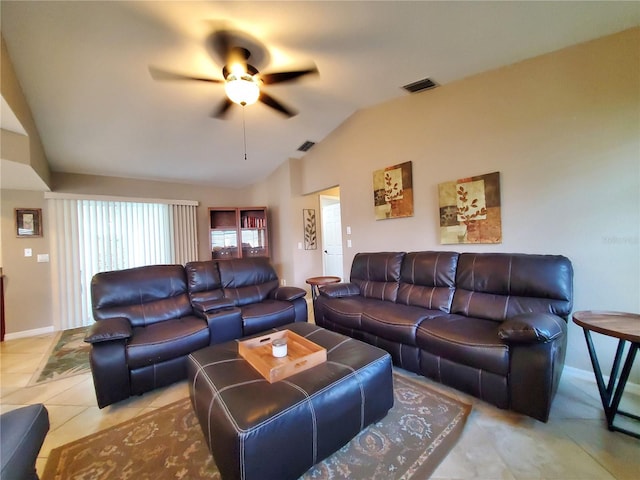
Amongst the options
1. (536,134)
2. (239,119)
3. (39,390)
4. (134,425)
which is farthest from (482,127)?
(39,390)

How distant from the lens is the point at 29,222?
3.63m

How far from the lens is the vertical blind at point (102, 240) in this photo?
3.83 metres

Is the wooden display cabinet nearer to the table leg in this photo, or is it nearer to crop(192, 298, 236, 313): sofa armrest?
crop(192, 298, 236, 313): sofa armrest

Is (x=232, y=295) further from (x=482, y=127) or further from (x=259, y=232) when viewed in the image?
(x=482, y=127)

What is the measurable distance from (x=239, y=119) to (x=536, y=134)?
10.6ft

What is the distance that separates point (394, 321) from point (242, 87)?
7.58ft

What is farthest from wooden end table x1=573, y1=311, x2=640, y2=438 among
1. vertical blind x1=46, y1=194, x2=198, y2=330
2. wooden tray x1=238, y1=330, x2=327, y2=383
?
vertical blind x1=46, y1=194, x2=198, y2=330

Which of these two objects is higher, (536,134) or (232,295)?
(536,134)

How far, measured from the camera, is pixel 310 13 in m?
1.87

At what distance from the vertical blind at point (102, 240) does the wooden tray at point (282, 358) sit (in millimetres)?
3767

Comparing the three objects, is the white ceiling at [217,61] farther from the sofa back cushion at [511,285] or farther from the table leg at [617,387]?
the table leg at [617,387]

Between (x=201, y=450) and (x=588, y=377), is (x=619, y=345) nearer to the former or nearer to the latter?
(x=588, y=377)

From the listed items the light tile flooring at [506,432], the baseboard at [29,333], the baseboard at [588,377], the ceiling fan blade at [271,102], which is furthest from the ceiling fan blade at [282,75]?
the baseboard at [29,333]

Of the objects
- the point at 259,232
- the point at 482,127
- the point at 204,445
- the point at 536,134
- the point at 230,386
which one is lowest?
the point at 204,445
